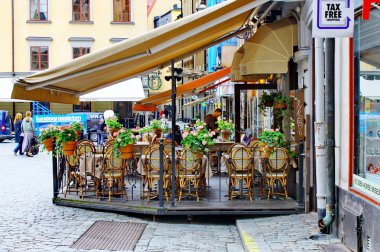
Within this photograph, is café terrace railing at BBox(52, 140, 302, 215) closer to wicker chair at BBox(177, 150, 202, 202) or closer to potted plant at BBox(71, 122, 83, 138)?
wicker chair at BBox(177, 150, 202, 202)

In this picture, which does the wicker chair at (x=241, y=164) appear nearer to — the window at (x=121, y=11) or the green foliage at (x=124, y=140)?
the green foliage at (x=124, y=140)

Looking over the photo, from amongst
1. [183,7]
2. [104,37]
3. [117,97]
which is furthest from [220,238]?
[183,7]

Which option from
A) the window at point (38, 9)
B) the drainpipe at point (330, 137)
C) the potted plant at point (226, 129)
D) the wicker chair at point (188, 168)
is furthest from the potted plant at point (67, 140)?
the window at point (38, 9)

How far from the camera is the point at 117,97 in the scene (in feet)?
116

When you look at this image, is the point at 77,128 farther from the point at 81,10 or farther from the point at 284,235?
the point at 81,10

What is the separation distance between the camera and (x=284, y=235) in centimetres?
860

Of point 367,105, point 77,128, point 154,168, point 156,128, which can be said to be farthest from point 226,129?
point 367,105

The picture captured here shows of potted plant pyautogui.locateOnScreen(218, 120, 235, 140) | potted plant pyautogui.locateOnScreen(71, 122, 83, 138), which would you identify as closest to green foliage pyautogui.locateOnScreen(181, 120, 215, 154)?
potted plant pyautogui.locateOnScreen(71, 122, 83, 138)

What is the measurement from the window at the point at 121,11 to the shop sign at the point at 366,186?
128 ft

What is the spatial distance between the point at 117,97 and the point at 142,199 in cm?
2423

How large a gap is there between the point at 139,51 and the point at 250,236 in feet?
11.0

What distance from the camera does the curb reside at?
7.95 metres

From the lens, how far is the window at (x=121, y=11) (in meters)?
45.1

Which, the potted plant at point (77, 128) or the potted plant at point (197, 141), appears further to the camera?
the potted plant at point (77, 128)
